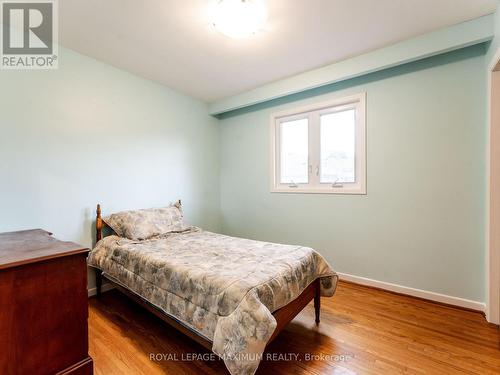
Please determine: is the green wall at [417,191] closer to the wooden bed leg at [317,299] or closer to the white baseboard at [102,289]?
the wooden bed leg at [317,299]

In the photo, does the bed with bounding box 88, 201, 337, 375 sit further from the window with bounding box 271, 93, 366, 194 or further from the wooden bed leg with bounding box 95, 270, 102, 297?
the window with bounding box 271, 93, 366, 194

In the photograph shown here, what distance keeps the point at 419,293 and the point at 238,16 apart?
3.02 meters

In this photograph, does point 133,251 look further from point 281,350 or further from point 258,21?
point 258,21

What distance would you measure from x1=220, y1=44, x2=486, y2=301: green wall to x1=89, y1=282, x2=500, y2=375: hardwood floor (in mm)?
432

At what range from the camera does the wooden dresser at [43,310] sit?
1105mm

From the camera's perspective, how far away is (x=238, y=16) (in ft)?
5.88

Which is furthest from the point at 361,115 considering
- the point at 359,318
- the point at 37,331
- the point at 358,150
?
the point at 37,331

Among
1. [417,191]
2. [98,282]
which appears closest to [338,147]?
[417,191]

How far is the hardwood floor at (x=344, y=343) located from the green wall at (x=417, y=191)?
432mm

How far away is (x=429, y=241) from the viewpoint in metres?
2.36

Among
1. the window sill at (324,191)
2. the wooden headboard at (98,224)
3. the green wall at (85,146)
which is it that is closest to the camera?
the green wall at (85,146)

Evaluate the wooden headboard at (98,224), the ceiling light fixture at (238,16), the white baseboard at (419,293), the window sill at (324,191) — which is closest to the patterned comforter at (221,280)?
the wooden headboard at (98,224)

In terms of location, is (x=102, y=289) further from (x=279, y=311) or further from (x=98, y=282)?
(x=279, y=311)

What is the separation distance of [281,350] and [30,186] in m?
2.50
